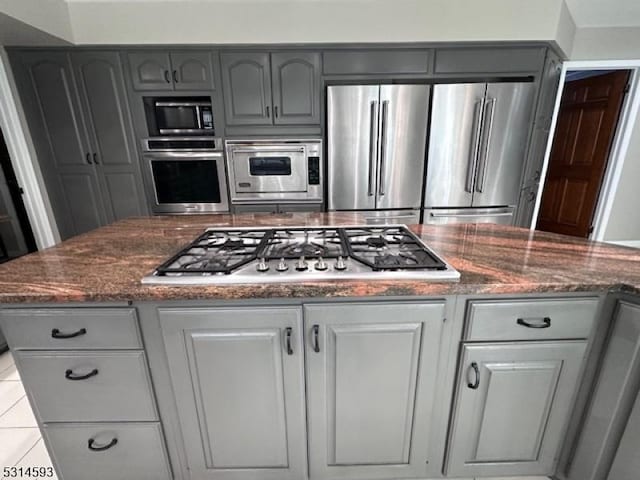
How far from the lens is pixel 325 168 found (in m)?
2.68

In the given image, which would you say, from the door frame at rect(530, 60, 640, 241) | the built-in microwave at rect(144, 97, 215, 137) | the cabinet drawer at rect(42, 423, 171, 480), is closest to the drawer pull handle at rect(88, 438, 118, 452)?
the cabinet drawer at rect(42, 423, 171, 480)

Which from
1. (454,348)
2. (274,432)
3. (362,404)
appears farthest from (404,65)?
(274,432)

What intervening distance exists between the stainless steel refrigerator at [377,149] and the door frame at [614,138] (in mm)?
Answer: 1564

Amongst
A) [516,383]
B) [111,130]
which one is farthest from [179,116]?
[516,383]

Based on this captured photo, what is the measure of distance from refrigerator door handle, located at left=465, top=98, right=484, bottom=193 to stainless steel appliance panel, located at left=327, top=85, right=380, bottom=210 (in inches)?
32.0

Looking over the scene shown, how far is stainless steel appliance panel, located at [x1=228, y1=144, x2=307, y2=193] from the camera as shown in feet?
8.55

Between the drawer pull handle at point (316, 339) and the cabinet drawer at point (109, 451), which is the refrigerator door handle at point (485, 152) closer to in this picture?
the drawer pull handle at point (316, 339)

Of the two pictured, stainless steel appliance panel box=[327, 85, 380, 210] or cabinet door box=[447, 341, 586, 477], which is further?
stainless steel appliance panel box=[327, 85, 380, 210]

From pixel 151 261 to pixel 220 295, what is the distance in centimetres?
40

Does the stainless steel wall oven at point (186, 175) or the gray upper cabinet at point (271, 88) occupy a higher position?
the gray upper cabinet at point (271, 88)

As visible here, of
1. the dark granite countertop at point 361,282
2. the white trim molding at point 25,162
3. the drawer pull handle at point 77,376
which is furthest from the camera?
the white trim molding at point 25,162

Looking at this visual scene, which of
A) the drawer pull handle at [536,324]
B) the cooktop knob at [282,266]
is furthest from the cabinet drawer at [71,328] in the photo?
the drawer pull handle at [536,324]

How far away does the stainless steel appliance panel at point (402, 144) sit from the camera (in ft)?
8.00

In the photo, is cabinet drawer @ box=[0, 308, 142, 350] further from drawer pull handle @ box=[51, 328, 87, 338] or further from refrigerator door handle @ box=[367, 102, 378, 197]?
refrigerator door handle @ box=[367, 102, 378, 197]
